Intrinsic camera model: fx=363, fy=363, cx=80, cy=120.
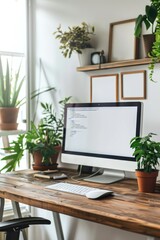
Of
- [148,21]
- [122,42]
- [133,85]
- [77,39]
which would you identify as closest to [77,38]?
[77,39]

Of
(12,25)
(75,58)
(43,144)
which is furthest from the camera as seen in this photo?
(12,25)

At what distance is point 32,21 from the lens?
3.02 m

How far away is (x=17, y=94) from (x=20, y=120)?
0.26m

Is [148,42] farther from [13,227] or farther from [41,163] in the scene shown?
[13,227]

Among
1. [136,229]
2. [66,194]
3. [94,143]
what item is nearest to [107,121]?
[94,143]

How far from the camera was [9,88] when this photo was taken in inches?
113

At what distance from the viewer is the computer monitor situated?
2043 mm

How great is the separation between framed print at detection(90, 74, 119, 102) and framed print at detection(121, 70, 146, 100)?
2.3 inches

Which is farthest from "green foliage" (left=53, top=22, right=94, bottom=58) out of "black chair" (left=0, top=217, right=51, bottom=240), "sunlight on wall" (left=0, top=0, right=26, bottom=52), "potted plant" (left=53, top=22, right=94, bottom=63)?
"black chair" (left=0, top=217, right=51, bottom=240)

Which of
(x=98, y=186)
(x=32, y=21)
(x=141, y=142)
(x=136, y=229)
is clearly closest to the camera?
(x=136, y=229)

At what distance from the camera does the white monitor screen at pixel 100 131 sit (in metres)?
2.05

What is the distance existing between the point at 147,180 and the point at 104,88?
2.61 ft

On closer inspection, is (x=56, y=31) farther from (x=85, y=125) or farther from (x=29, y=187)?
(x=29, y=187)

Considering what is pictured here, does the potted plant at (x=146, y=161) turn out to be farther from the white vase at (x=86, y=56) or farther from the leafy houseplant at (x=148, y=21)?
the white vase at (x=86, y=56)
